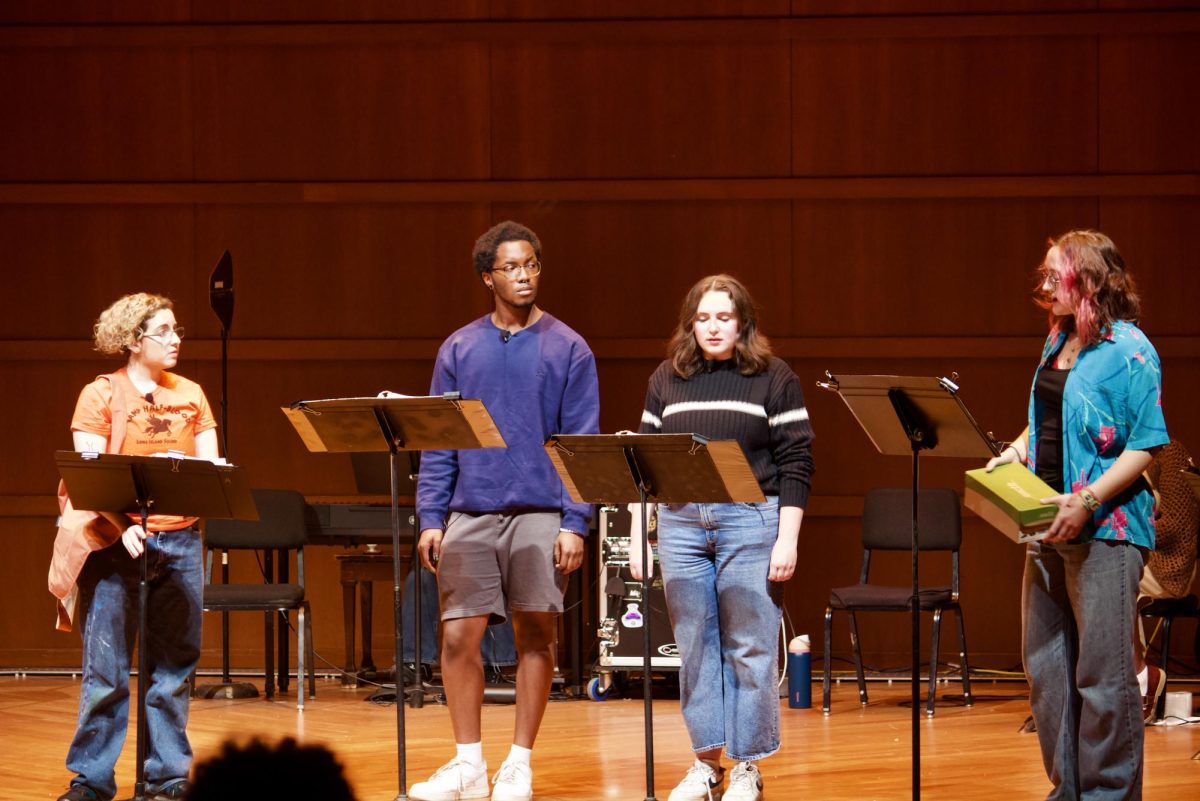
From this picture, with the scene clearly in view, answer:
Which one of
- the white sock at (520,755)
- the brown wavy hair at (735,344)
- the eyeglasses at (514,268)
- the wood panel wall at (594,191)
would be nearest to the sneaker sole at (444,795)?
the white sock at (520,755)

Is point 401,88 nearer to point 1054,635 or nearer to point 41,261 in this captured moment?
point 41,261

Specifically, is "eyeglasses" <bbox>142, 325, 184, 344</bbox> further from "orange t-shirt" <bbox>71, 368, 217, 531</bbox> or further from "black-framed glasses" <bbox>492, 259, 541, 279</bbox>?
"black-framed glasses" <bbox>492, 259, 541, 279</bbox>

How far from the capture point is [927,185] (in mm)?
7406

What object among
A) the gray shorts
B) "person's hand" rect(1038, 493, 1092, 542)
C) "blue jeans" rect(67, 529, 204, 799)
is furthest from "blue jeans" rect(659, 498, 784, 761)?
"blue jeans" rect(67, 529, 204, 799)

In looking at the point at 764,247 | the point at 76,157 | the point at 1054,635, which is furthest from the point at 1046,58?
the point at 76,157

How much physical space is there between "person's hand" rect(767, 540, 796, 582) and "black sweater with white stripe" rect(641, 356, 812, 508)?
0.45 ft

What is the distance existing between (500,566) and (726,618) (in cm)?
72

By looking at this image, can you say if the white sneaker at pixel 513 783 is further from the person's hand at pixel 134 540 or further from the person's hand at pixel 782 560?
the person's hand at pixel 134 540

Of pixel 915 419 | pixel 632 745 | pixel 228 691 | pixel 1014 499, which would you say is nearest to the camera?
pixel 1014 499

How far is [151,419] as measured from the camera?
4449 mm

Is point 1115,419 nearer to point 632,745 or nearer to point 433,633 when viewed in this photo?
point 632,745

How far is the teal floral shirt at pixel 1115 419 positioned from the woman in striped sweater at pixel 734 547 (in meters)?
0.87

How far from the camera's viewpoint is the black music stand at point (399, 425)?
392 centimetres

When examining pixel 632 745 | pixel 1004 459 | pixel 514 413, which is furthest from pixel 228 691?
pixel 1004 459
